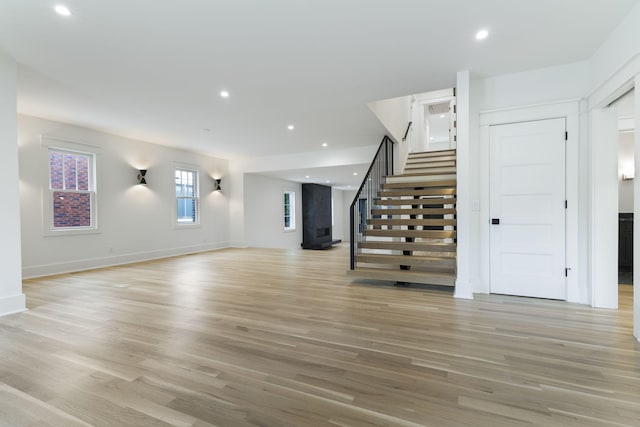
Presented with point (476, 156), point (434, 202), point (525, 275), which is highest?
point (476, 156)

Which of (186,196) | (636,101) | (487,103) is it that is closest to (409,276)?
(487,103)

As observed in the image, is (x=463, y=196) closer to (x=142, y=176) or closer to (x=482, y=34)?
(x=482, y=34)

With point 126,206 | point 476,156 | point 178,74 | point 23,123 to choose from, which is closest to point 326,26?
point 178,74

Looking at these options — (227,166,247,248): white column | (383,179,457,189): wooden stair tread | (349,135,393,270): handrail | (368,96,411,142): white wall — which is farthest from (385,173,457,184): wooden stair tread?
(227,166,247,248): white column

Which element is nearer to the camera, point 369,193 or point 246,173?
point 369,193

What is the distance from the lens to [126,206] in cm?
635

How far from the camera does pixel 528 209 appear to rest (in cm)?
357

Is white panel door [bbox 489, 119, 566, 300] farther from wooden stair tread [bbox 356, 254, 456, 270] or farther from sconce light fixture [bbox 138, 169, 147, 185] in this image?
sconce light fixture [bbox 138, 169, 147, 185]

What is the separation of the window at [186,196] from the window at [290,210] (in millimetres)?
3966

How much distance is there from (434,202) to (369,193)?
1.25m

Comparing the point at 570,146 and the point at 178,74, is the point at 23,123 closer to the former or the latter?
the point at 178,74

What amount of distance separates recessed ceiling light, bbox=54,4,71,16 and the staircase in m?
4.05

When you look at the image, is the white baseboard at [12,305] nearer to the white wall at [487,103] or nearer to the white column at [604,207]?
the white wall at [487,103]

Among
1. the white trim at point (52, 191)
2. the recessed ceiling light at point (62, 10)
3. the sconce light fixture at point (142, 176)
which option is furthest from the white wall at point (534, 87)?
the white trim at point (52, 191)
